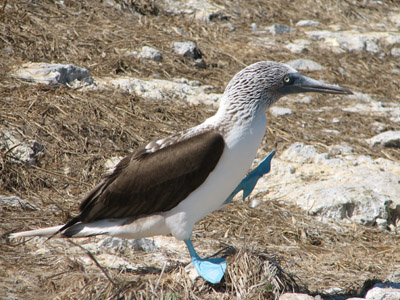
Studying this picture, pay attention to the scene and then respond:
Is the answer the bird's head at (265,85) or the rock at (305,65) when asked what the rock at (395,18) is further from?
the bird's head at (265,85)

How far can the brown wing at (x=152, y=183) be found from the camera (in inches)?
153

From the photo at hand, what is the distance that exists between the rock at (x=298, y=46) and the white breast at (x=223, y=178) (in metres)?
5.08

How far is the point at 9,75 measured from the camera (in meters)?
6.45

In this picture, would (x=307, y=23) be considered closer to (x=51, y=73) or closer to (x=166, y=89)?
(x=166, y=89)

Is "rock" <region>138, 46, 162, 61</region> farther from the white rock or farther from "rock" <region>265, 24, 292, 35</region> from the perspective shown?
the white rock

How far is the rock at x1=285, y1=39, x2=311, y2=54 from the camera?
8883 mm

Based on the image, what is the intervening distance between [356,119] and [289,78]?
3.42 m

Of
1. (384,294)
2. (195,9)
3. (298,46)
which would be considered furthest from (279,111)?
(384,294)

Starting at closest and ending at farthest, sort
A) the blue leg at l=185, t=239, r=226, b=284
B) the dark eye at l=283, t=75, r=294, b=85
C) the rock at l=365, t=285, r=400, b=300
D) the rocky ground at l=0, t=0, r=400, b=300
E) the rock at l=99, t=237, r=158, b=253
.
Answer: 1. the rock at l=365, t=285, r=400, b=300
2. the blue leg at l=185, t=239, r=226, b=284
3. the rocky ground at l=0, t=0, r=400, b=300
4. the dark eye at l=283, t=75, r=294, b=85
5. the rock at l=99, t=237, r=158, b=253

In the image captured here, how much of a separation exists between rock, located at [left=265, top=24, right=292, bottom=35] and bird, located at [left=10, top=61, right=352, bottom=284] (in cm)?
533

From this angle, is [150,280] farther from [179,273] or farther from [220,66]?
[220,66]

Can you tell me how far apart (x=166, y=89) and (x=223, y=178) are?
11.3 feet

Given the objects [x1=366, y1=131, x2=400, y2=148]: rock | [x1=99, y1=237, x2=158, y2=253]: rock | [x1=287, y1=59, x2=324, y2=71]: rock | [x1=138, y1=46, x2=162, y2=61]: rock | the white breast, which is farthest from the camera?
[x1=287, y1=59, x2=324, y2=71]: rock

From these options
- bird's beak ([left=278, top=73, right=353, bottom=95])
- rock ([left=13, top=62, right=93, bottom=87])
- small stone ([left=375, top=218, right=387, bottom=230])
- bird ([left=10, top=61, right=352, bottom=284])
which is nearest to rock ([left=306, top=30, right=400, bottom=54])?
rock ([left=13, top=62, right=93, bottom=87])
